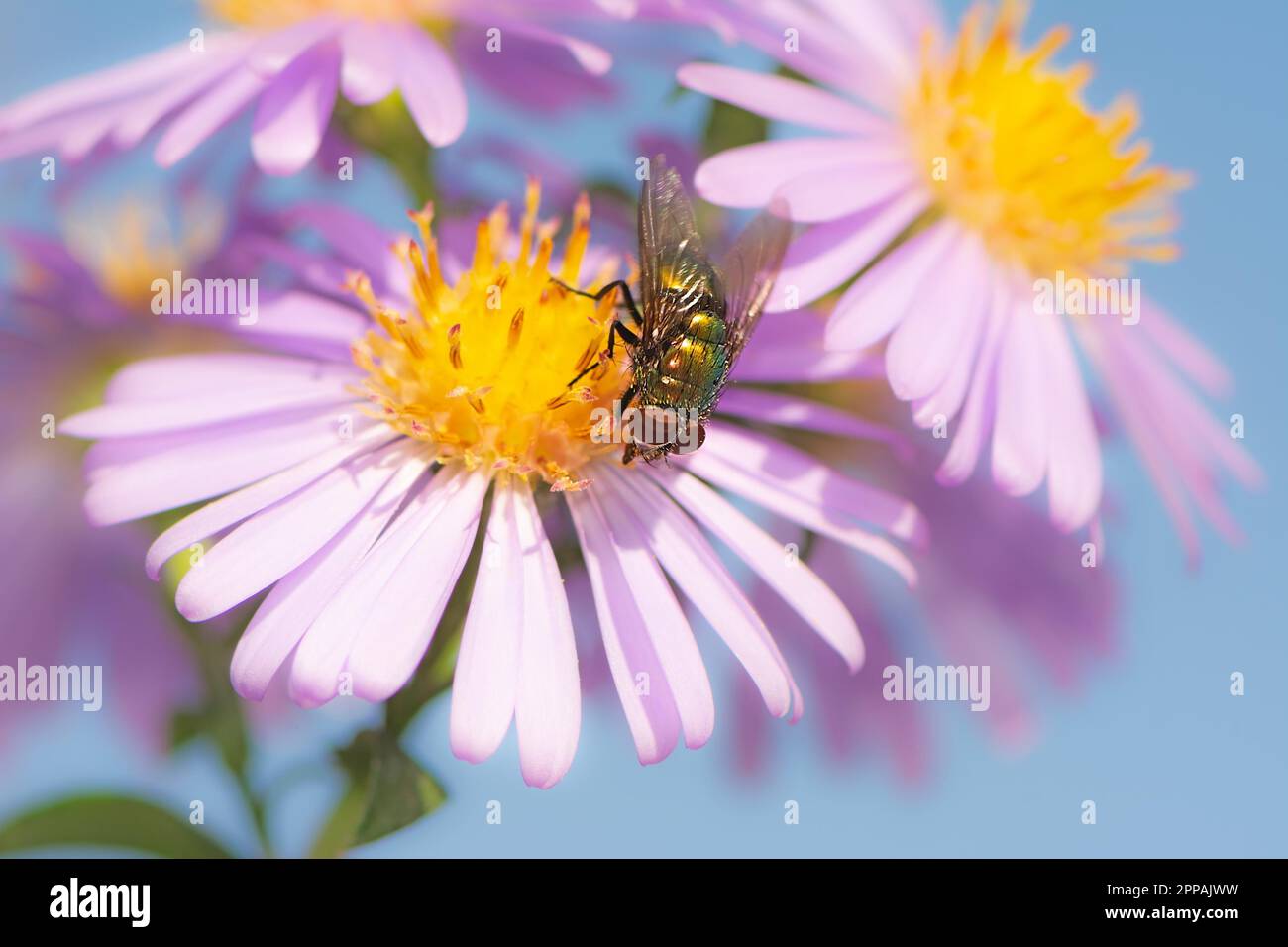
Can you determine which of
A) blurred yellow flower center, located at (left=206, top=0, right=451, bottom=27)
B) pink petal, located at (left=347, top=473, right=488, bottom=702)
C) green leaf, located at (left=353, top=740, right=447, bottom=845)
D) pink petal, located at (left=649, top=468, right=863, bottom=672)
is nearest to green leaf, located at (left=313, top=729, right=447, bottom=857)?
green leaf, located at (left=353, top=740, right=447, bottom=845)

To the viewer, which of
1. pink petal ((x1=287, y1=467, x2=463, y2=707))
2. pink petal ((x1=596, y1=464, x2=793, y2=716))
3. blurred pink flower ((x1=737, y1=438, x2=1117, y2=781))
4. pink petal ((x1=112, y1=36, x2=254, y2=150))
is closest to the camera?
pink petal ((x1=287, y1=467, x2=463, y2=707))

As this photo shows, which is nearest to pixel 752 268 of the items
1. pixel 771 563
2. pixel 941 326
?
pixel 941 326

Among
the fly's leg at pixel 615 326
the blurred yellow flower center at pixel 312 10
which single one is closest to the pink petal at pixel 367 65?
the blurred yellow flower center at pixel 312 10

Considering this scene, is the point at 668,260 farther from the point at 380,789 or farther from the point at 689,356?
the point at 380,789

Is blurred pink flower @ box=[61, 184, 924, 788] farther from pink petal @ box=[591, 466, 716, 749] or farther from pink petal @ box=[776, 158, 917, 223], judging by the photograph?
pink petal @ box=[776, 158, 917, 223]

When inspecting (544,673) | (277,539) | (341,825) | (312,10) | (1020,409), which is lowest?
(341,825)
